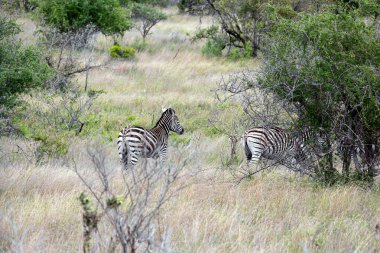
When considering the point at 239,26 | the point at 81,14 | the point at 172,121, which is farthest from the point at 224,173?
the point at 239,26

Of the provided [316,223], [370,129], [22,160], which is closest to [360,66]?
[370,129]

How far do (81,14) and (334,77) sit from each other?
685 inches

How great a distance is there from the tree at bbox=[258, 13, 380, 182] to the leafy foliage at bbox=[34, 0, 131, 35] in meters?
15.9

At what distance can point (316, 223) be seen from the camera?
6648mm

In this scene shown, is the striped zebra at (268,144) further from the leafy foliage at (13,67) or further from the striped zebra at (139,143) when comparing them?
the leafy foliage at (13,67)

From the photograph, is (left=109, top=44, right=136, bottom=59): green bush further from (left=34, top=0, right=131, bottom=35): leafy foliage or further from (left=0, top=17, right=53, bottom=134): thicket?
(left=0, top=17, right=53, bottom=134): thicket

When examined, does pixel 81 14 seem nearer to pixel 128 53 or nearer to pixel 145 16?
pixel 128 53

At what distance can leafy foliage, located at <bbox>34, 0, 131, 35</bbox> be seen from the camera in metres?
24.1

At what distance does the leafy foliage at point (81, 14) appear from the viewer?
2409 centimetres

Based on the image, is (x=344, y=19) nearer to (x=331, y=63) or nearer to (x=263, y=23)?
(x=331, y=63)

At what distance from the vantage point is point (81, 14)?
24516 mm

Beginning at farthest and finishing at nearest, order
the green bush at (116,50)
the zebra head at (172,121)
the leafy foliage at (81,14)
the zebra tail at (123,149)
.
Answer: the green bush at (116,50) < the leafy foliage at (81,14) < the zebra head at (172,121) < the zebra tail at (123,149)

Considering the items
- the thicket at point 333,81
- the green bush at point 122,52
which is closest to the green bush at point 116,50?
the green bush at point 122,52

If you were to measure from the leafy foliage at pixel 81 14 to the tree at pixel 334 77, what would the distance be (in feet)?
52.2
